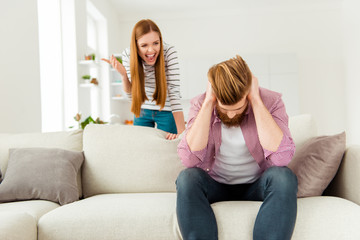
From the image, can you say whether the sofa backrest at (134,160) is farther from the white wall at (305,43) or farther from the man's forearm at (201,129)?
the white wall at (305,43)

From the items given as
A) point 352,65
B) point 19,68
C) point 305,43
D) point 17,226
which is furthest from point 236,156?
point 305,43

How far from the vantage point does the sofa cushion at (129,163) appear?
6.01 ft

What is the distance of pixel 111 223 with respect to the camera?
54.6 inches

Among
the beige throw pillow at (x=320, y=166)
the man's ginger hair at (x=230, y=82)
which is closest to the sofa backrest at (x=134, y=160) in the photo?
the beige throw pillow at (x=320, y=166)

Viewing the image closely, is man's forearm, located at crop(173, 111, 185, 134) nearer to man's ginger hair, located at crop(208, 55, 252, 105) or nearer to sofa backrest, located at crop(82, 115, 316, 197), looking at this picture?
sofa backrest, located at crop(82, 115, 316, 197)

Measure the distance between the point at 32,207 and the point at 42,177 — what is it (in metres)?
0.21

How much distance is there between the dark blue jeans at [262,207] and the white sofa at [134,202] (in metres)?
0.10

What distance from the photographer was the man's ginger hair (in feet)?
4.28

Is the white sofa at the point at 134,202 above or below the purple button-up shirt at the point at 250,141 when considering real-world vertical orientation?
below

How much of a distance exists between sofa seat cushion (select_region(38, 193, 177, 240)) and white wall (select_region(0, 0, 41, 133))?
1.84 metres

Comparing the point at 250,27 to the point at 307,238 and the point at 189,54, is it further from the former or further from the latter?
the point at 307,238

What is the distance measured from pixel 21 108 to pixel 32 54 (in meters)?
0.57

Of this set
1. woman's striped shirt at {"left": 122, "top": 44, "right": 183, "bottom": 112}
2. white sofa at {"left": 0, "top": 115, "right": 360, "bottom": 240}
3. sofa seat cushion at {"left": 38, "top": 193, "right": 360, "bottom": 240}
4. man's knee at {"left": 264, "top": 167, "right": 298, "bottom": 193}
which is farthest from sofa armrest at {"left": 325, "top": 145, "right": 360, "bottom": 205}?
woman's striped shirt at {"left": 122, "top": 44, "right": 183, "bottom": 112}

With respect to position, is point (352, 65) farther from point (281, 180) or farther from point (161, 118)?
point (281, 180)
